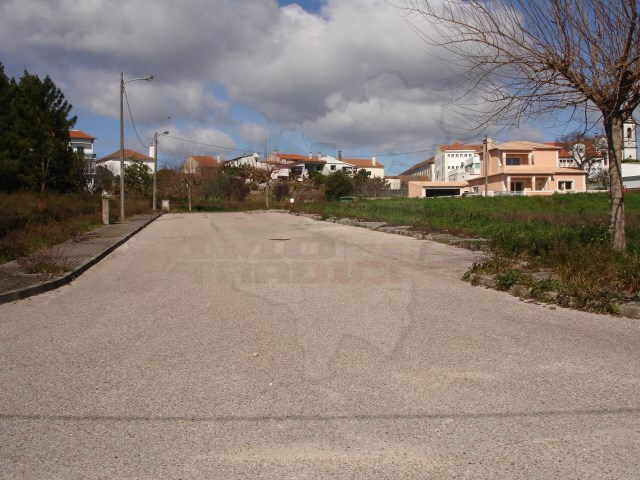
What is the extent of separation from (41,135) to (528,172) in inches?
1898

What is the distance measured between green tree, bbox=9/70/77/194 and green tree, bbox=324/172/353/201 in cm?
2409

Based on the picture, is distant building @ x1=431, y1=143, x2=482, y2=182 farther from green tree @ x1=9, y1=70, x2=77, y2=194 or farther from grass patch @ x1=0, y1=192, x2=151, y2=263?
grass patch @ x1=0, y1=192, x2=151, y2=263

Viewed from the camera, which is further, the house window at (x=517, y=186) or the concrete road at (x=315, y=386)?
the house window at (x=517, y=186)

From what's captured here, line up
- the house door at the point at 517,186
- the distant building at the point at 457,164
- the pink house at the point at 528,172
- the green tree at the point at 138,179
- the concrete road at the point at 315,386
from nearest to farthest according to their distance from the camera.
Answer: the concrete road at the point at 315,386, the pink house at the point at 528,172, the green tree at the point at 138,179, the house door at the point at 517,186, the distant building at the point at 457,164

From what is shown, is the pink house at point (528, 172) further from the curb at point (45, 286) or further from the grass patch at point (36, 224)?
the curb at point (45, 286)

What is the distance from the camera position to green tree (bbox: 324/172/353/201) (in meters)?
54.3

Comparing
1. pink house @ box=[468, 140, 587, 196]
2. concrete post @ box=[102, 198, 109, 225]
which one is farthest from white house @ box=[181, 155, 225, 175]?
concrete post @ box=[102, 198, 109, 225]

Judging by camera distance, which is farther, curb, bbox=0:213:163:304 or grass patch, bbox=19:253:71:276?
grass patch, bbox=19:253:71:276

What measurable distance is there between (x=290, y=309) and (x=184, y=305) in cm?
155

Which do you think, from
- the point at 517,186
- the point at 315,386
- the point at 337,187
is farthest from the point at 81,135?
the point at 315,386

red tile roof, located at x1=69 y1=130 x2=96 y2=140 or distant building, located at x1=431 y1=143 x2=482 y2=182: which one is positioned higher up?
red tile roof, located at x1=69 y1=130 x2=96 y2=140

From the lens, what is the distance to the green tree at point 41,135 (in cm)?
3375

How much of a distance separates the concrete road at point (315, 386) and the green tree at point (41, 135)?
28.7 meters

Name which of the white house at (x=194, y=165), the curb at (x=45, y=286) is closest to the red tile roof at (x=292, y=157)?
the white house at (x=194, y=165)
